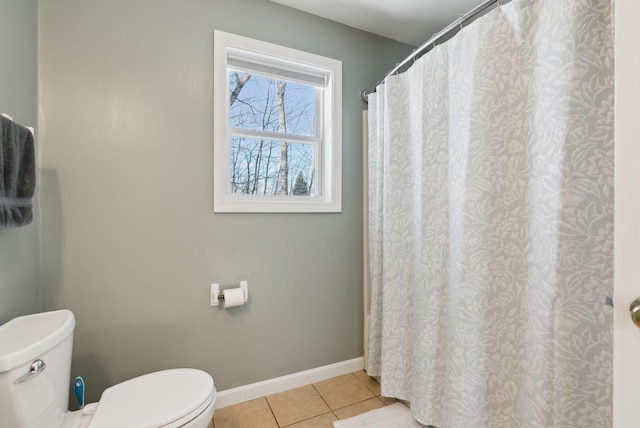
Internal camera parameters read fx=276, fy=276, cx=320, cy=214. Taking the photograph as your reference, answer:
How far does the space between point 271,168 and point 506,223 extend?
1344 mm

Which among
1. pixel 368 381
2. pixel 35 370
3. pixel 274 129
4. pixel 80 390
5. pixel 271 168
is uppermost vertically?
pixel 274 129

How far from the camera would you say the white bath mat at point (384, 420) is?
146 cm

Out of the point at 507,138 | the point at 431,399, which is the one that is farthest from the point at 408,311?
the point at 507,138

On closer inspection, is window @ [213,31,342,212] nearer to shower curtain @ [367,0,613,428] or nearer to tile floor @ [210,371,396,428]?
shower curtain @ [367,0,613,428]

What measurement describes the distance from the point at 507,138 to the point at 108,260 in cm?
189

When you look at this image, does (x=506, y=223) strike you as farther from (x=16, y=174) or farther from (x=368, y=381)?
(x=16, y=174)

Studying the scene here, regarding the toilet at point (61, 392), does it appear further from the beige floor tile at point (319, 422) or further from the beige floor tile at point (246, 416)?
the beige floor tile at point (319, 422)

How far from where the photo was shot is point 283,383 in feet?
5.73

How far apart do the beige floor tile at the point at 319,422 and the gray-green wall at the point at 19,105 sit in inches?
54.2

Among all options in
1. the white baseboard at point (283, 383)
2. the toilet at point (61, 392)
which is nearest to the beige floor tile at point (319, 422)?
the white baseboard at point (283, 383)

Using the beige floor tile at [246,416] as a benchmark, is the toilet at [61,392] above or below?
above

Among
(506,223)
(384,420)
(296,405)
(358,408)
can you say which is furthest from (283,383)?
(506,223)

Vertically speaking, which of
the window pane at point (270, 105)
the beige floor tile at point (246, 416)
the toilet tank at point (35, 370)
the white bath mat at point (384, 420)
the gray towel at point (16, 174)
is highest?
the window pane at point (270, 105)

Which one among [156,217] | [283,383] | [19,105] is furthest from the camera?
[283,383]
